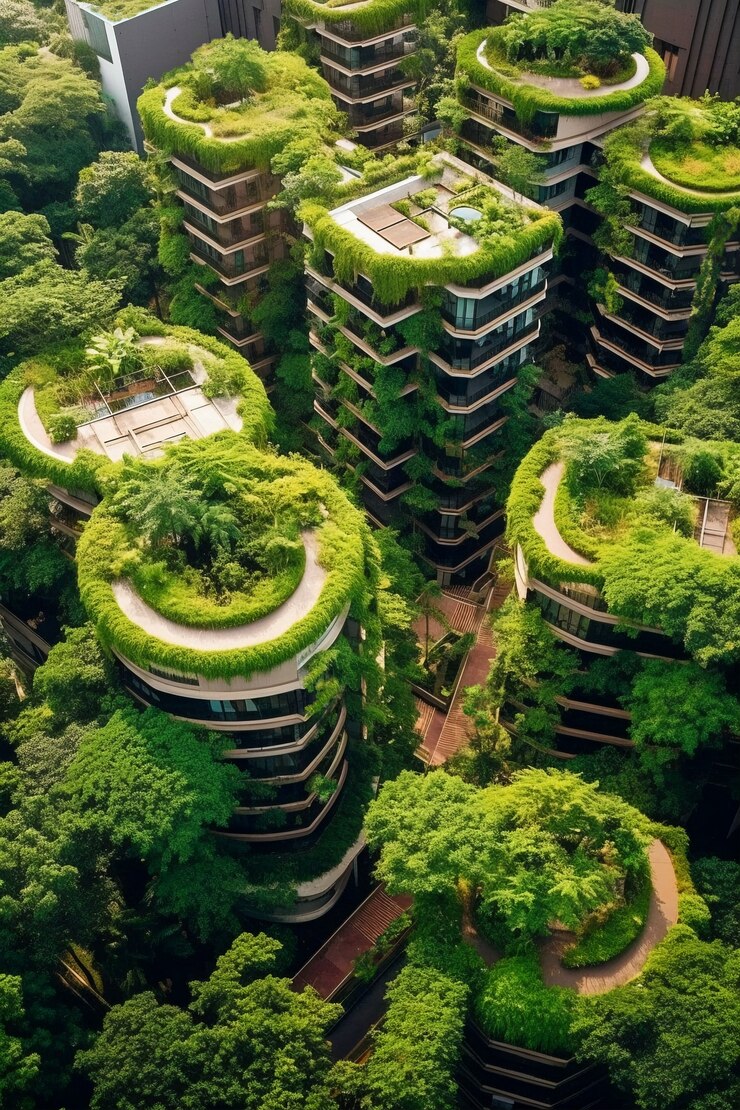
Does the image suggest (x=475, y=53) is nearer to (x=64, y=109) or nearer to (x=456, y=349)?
(x=456, y=349)

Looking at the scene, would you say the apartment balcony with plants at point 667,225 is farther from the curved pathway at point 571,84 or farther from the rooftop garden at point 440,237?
the rooftop garden at point 440,237

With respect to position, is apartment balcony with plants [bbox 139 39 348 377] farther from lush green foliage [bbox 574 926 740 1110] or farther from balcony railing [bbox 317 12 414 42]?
lush green foliage [bbox 574 926 740 1110]

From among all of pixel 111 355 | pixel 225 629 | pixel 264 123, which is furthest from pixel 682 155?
pixel 225 629

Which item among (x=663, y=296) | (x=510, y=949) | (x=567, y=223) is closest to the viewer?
(x=510, y=949)

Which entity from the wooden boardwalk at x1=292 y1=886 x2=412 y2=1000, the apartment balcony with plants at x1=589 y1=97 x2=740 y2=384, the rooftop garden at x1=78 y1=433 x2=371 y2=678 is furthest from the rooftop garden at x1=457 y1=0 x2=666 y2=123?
the wooden boardwalk at x1=292 y1=886 x2=412 y2=1000

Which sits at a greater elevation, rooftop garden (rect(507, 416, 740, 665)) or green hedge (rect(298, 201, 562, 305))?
green hedge (rect(298, 201, 562, 305))

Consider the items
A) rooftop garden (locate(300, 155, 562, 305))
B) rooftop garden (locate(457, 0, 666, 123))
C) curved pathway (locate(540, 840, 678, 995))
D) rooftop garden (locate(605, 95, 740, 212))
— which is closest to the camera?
curved pathway (locate(540, 840, 678, 995))

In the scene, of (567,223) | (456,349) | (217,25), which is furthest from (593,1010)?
(217,25)
